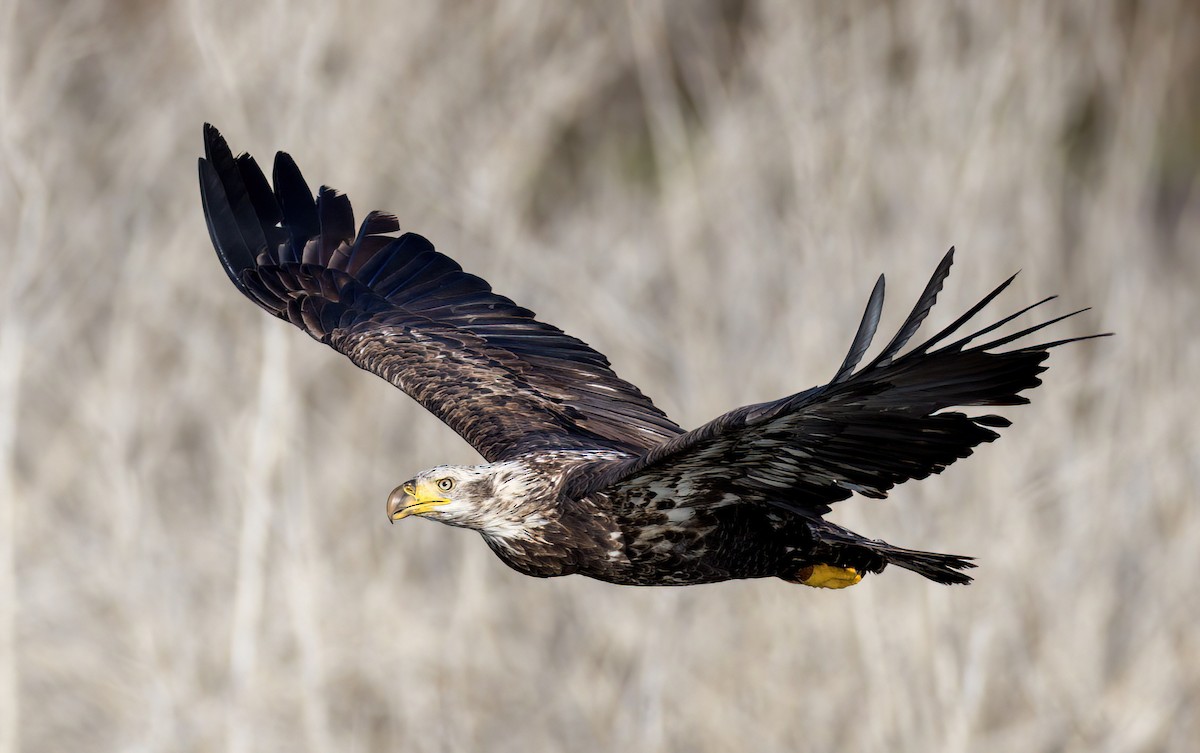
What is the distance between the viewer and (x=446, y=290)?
8680mm

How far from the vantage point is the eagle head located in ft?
22.0

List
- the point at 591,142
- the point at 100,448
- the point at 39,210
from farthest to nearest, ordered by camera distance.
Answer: the point at 591,142
the point at 100,448
the point at 39,210

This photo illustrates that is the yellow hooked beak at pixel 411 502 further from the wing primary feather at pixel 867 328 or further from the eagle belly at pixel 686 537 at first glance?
the wing primary feather at pixel 867 328

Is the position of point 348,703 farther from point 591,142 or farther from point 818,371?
point 591,142

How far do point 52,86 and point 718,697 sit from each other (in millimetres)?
5423

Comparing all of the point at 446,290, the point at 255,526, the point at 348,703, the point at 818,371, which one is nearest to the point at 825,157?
the point at 818,371

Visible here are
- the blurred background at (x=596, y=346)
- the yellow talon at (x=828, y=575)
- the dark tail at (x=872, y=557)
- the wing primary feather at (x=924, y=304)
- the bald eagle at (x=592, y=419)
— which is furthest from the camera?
the blurred background at (x=596, y=346)

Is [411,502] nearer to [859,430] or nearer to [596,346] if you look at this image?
[859,430]

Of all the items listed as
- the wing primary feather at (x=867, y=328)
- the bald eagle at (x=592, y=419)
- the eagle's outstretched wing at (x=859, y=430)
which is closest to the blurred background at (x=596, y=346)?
the bald eagle at (x=592, y=419)

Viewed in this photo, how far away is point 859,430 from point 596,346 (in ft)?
20.6

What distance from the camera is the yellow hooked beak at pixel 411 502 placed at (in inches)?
268

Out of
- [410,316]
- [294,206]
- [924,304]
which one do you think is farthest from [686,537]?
[294,206]

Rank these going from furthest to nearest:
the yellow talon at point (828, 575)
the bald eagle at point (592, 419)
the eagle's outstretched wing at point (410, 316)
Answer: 1. the eagle's outstretched wing at point (410, 316)
2. the yellow talon at point (828, 575)
3. the bald eagle at point (592, 419)

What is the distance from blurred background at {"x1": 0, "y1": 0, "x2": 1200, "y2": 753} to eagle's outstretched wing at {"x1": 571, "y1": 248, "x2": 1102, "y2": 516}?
430 centimetres
